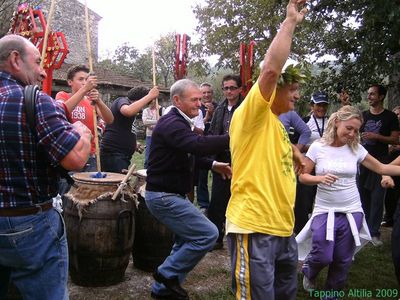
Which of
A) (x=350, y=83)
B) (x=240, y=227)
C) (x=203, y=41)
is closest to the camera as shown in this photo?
(x=240, y=227)

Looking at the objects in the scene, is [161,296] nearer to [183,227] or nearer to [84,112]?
[183,227]

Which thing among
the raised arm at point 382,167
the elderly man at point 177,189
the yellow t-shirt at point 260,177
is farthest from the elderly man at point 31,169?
the raised arm at point 382,167

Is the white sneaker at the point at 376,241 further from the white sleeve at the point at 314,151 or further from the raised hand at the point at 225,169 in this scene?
the raised hand at the point at 225,169

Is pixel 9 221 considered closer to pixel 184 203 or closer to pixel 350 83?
pixel 184 203

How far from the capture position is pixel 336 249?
3.86m

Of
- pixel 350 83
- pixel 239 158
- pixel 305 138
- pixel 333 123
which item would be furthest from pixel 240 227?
pixel 350 83

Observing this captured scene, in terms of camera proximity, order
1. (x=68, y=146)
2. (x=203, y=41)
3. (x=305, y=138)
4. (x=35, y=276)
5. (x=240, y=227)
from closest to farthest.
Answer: (x=68, y=146)
(x=35, y=276)
(x=240, y=227)
(x=305, y=138)
(x=203, y=41)

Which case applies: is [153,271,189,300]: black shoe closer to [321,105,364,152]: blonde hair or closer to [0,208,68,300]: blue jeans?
[0,208,68,300]: blue jeans

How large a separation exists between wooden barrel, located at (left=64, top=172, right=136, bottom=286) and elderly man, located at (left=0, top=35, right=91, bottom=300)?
1.63m

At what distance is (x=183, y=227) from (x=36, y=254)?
172cm

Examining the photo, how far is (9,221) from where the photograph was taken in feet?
7.32

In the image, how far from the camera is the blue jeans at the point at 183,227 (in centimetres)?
381

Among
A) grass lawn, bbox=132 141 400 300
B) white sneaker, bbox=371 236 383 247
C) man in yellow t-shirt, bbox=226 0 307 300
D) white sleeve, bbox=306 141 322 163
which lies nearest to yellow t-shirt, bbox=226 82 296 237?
man in yellow t-shirt, bbox=226 0 307 300

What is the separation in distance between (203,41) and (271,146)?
78.7 ft
